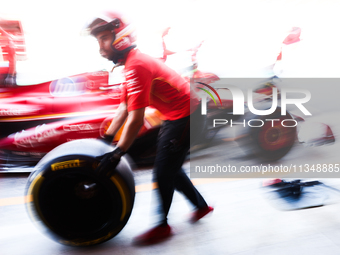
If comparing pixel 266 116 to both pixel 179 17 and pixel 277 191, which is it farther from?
pixel 179 17

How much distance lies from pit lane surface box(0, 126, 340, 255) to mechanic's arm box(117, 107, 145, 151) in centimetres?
70

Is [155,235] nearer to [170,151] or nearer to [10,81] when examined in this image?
[170,151]

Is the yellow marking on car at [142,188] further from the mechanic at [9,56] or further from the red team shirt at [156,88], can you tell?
the mechanic at [9,56]

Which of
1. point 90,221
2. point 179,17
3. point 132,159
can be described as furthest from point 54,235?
point 179,17

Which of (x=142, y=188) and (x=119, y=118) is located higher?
(x=119, y=118)

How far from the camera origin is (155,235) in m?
1.92

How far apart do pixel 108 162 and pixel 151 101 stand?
0.48 m

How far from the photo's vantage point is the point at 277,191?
2.46 meters

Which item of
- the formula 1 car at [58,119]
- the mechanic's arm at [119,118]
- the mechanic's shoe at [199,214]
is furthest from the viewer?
the formula 1 car at [58,119]

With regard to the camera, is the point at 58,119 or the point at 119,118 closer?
the point at 119,118

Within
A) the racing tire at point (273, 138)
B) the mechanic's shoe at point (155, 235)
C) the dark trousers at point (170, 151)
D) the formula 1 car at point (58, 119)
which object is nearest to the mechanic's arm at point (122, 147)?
the dark trousers at point (170, 151)

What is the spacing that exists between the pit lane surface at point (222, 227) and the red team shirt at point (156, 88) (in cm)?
83

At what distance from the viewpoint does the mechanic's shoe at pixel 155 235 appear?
1.89 m

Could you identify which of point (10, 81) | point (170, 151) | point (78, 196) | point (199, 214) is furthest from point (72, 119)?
point (199, 214)
